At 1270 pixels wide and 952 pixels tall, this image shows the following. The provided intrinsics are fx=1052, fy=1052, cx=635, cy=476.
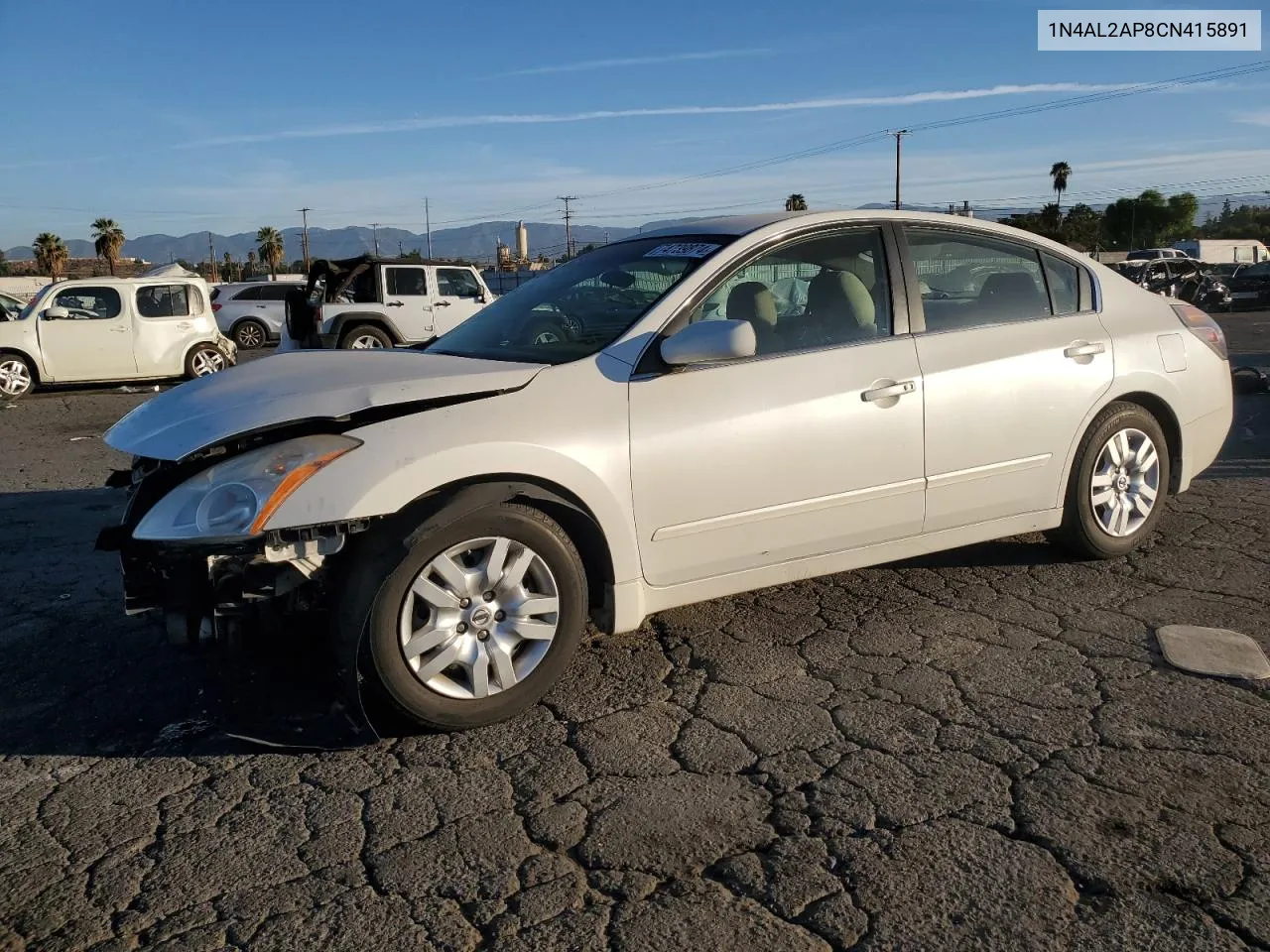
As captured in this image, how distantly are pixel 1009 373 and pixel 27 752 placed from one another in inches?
153

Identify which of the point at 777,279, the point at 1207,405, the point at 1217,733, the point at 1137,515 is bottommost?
the point at 1217,733

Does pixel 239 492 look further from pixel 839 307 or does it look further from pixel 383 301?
pixel 383 301

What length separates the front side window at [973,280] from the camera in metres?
4.45

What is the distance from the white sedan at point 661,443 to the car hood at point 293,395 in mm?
15

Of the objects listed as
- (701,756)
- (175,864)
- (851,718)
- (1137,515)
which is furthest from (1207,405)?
(175,864)

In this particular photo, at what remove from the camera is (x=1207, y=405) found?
5.18 m

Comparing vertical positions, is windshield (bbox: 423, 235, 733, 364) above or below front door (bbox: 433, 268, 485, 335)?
below

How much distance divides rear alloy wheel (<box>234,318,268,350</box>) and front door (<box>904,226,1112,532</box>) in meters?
23.0

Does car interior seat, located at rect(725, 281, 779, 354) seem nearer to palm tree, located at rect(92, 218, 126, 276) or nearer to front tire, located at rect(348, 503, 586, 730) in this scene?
front tire, located at rect(348, 503, 586, 730)

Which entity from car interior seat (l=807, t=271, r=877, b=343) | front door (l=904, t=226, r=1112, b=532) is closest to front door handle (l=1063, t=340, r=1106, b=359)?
front door (l=904, t=226, r=1112, b=532)

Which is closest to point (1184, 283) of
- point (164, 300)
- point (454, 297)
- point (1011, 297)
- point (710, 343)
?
point (454, 297)

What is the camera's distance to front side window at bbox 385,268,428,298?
1628 centimetres

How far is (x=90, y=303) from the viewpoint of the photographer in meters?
14.9

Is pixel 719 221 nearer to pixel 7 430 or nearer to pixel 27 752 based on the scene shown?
pixel 27 752
